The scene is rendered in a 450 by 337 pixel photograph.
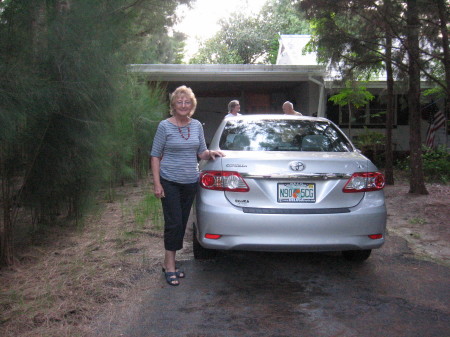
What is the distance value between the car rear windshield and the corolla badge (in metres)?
0.44

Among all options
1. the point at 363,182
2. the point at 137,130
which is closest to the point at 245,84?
the point at 137,130

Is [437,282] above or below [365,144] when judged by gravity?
below

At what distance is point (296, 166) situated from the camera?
392 centimetres

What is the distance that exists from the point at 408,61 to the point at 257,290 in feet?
20.6

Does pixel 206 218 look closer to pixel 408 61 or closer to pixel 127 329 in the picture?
pixel 127 329

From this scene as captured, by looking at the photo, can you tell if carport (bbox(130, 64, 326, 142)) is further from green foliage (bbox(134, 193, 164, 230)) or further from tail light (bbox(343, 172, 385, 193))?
tail light (bbox(343, 172, 385, 193))

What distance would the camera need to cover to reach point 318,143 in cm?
453

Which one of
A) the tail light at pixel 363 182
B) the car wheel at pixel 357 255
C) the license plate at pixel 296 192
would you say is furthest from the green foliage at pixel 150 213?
the tail light at pixel 363 182

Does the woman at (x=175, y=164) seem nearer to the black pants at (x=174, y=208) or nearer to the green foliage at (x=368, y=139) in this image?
the black pants at (x=174, y=208)

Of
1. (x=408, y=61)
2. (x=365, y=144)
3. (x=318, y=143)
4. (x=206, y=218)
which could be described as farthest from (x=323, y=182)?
(x=365, y=144)

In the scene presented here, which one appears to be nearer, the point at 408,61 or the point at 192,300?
the point at 192,300

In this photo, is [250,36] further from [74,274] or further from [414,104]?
[74,274]

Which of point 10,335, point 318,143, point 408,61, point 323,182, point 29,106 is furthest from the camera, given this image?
point 408,61

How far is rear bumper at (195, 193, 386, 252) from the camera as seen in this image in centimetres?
383
